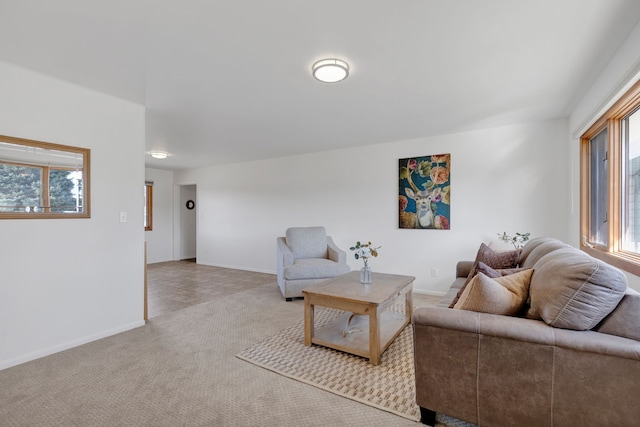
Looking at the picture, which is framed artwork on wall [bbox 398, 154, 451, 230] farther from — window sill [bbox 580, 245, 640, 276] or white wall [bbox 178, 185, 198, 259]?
white wall [bbox 178, 185, 198, 259]

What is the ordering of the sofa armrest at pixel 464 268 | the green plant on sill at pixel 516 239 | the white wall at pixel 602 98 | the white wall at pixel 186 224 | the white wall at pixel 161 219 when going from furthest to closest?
the white wall at pixel 186 224 < the white wall at pixel 161 219 < the green plant on sill at pixel 516 239 < the sofa armrest at pixel 464 268 < the white wall at pixel 602 98

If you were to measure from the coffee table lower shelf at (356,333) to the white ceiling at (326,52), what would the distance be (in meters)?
2.18

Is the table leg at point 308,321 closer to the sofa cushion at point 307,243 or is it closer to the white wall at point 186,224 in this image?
the sofa cushion at point 307,243

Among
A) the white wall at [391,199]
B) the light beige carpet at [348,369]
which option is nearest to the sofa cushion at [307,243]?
the white wall at [391,199]

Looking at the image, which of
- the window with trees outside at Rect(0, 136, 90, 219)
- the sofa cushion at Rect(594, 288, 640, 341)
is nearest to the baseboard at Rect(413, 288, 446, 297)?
the sofa cushion at Rect(594, 288, 640, 341)

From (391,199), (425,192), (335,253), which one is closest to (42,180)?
(335,253)

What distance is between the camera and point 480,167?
3.91 m

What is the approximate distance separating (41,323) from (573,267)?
3.61 metres

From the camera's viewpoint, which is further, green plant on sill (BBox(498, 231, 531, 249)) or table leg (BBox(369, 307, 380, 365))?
green plant on sill (BBox(498, 231, 531, 249))

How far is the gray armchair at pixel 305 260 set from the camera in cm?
389

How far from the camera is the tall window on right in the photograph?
213 cm

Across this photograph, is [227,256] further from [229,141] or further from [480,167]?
[480,167]

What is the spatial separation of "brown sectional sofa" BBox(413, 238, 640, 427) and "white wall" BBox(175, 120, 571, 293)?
2521 millimetres

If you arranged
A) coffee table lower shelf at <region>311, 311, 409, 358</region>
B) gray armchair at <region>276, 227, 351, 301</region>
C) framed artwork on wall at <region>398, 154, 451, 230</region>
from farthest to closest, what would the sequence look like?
framed artwork on wall at <region>398, 154, 451, 230</region> < gray armchair at <region>276, 227, 351, 301</region> < coffee table lower shelf at <region>311, 311, 409, 358</region>
